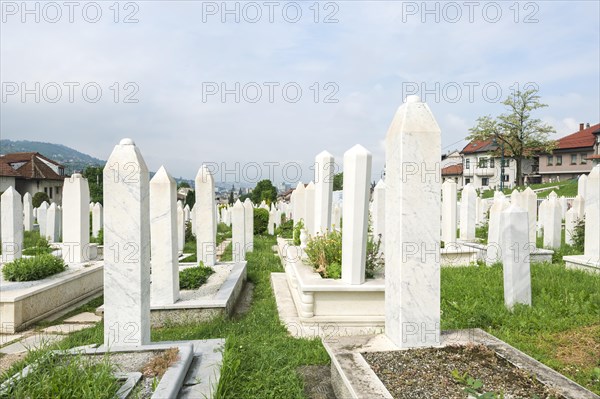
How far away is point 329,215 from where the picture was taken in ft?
25.6

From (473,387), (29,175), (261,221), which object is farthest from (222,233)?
(29,175)

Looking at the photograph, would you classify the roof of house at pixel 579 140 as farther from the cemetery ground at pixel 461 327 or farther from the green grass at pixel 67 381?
the green grass at pixel 67 381

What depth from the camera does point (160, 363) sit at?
3348 millimetres

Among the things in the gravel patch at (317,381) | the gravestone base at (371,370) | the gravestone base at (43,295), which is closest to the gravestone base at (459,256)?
the gravestone base at (371,370)

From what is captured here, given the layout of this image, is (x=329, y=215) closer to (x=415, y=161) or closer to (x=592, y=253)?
(x=415, y=161)

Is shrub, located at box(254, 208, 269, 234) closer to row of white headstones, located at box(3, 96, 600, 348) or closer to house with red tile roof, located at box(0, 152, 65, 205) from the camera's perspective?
row of white headstones, located at box(3, 96, 600, 348)

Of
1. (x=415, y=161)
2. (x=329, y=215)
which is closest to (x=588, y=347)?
(x=415, y=161)

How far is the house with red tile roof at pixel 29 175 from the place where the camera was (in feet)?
113

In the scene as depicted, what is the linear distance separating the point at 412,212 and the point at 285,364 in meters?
1.96

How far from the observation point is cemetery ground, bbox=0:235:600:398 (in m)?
3.36

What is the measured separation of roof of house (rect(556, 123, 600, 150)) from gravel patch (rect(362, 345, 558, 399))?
48876 mm

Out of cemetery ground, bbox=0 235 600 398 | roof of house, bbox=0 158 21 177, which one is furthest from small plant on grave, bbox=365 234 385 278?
roof of house, bbox=0 158 21 177

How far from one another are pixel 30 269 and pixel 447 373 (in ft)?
23.4

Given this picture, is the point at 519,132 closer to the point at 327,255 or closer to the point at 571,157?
the point at 571,157
